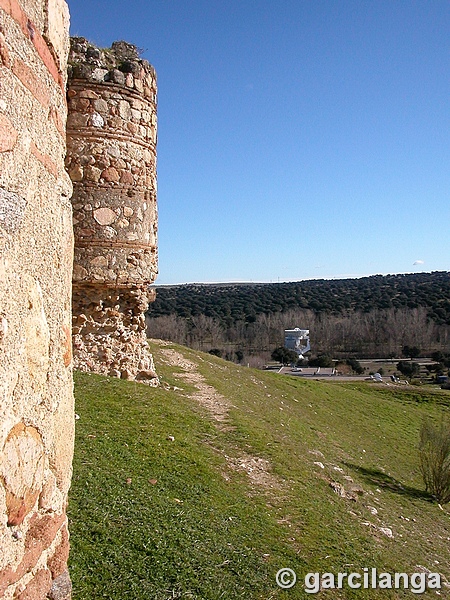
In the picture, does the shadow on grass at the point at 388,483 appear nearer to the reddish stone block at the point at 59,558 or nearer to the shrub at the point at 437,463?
the shrub at the point at 437,463

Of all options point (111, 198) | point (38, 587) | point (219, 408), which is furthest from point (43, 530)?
point (219, 408)

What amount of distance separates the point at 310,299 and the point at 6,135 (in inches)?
2831

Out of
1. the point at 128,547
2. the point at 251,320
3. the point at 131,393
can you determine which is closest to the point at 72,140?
the point at 131,393

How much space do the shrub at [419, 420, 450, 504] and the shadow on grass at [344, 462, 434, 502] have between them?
7.5 inches

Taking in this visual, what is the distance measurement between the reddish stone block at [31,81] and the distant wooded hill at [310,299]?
161ft

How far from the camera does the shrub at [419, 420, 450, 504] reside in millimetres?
9414

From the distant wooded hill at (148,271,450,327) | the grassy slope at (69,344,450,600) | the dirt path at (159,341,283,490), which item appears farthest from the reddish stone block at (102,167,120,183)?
the distant wooded hill at (148,271,450,327)

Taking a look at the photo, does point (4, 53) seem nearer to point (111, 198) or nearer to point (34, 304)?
point (34, 304)

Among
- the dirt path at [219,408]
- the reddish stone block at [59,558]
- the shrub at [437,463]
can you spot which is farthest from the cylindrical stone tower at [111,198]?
the reddish stone block at [59,558]

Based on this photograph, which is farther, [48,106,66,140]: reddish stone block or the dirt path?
the dirt path

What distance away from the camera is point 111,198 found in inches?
349

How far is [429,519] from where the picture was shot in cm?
827

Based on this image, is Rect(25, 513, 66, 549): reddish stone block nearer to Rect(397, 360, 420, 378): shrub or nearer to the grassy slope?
the grassy slope

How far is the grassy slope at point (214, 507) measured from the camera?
4.45 meters
